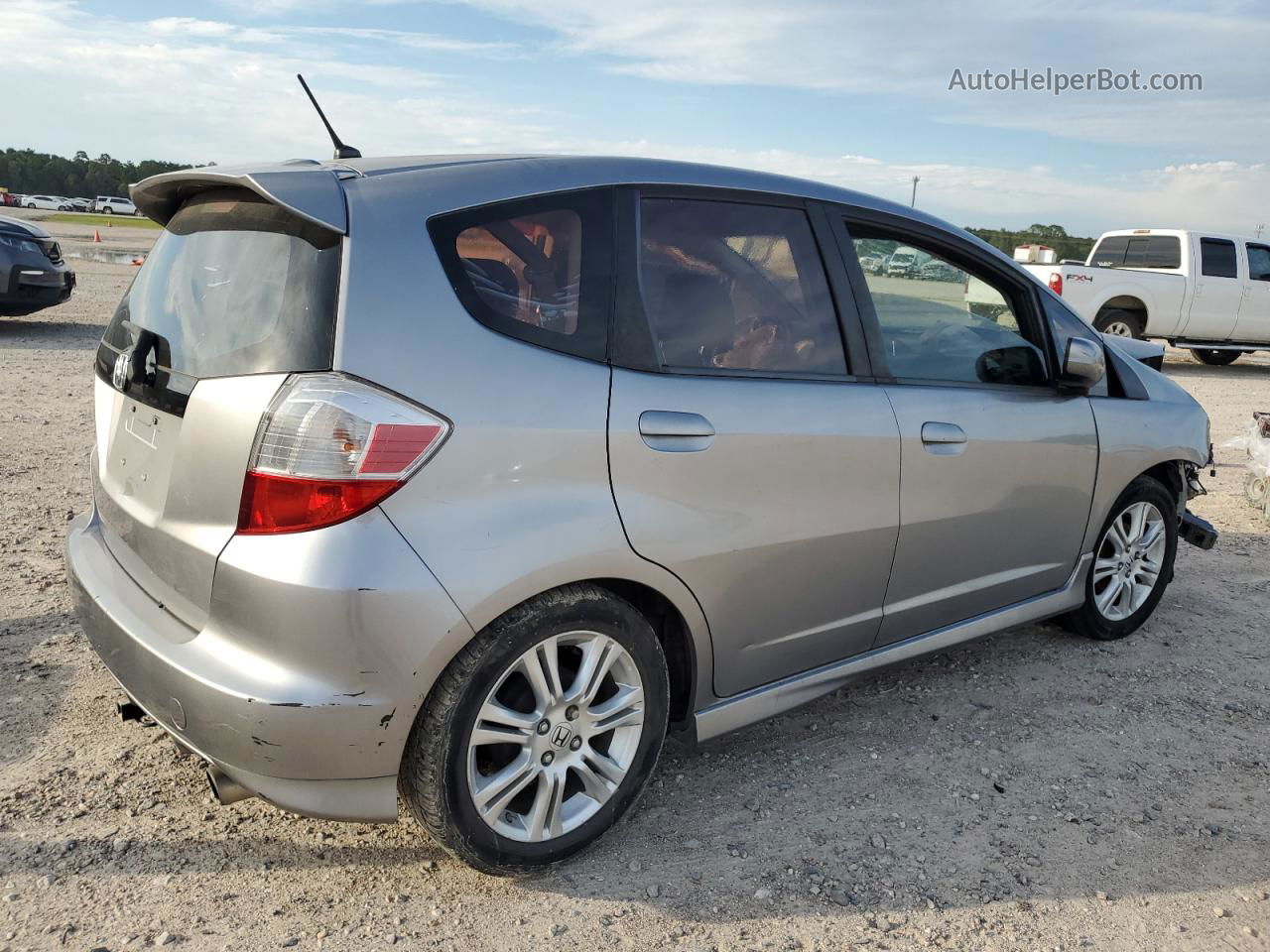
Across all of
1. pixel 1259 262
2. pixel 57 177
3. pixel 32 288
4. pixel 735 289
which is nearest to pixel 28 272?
pixel 32 288

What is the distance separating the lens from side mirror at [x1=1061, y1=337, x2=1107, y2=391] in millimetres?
3863

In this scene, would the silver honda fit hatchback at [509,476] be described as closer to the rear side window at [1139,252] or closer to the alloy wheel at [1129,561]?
the alloy wheel at [1129,561]

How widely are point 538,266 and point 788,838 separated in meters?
1.73

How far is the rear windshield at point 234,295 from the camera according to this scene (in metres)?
2.40

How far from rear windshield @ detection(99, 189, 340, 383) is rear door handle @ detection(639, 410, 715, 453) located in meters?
0.82

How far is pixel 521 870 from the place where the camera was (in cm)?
274

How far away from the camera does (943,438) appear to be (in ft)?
Result: 11.4

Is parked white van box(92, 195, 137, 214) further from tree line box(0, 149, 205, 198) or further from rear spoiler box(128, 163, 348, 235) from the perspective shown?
rear spoiler box(128, 163, 348, 235)

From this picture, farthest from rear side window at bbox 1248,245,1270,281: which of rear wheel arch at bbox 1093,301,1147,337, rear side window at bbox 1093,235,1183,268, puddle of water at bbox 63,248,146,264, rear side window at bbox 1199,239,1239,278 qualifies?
puddle of water at bbox 63,248,146,264

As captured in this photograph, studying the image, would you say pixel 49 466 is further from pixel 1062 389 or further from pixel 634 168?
pixel 1062 389

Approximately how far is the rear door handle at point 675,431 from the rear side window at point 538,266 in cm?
22

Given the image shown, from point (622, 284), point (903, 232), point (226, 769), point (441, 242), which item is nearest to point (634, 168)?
point (622, 284)

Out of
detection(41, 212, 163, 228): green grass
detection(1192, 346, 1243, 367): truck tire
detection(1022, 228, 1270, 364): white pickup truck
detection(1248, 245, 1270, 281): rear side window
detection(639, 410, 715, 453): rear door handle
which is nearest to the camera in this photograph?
detection(639, 410, 715, 453): rear door handle

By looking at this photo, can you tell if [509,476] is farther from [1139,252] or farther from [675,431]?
[1139,252]
